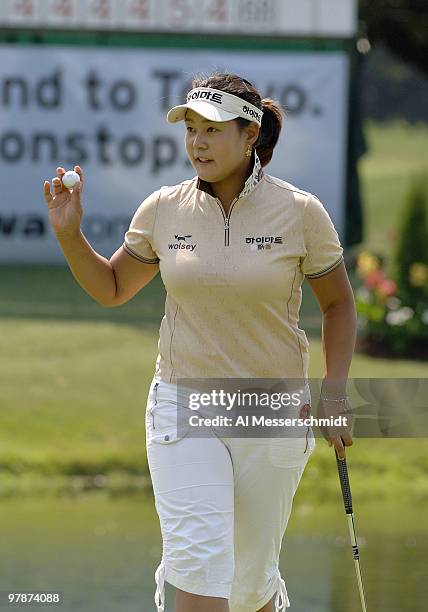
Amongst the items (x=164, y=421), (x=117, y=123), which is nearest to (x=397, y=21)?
(x=117, y=123)

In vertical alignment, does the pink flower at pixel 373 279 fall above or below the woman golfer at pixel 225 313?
below

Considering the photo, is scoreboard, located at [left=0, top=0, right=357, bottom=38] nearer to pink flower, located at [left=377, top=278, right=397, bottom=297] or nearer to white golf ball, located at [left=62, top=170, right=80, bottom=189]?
pink flower, located at [left=377, top=278, right=397, bottom=297]

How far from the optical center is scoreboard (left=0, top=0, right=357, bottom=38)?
1514cm

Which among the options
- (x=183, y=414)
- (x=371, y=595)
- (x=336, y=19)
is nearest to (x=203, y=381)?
(x=183, y=414)

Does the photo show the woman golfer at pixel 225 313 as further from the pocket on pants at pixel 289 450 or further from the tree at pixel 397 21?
the tree at pixel 397 21

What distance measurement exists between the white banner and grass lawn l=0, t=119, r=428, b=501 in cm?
72

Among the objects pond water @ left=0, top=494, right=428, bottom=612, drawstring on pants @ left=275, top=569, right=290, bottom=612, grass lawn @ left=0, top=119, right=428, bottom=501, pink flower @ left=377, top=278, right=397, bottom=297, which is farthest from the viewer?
pink flower @ left=377, top=278, right=397, bottom=297

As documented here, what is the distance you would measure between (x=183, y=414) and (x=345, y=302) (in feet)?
1.93

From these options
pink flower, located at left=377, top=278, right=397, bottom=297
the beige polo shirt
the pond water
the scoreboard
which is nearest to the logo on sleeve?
the beige polo shirt

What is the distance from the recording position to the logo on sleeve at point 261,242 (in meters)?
4.70

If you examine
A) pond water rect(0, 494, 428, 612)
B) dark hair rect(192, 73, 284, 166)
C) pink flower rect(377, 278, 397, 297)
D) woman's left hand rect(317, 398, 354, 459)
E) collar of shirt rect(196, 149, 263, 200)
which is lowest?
pink flower rect(377, 278, 397, 297)

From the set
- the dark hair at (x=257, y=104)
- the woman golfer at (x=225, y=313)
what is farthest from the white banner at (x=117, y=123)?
the woman golfer at (x=225, y=313)

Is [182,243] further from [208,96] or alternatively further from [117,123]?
[117,123]

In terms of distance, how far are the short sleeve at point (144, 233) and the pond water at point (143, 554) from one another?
217cm
